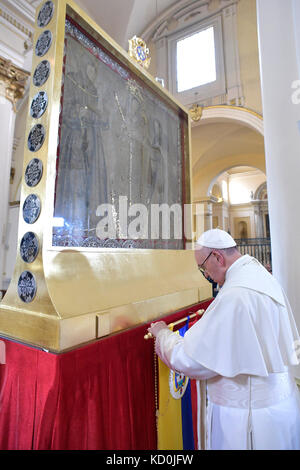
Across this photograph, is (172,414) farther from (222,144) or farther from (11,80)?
(222,144)

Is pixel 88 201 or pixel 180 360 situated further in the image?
pixel 88 201

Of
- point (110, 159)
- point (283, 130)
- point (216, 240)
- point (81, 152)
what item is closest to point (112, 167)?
point (110, 159)

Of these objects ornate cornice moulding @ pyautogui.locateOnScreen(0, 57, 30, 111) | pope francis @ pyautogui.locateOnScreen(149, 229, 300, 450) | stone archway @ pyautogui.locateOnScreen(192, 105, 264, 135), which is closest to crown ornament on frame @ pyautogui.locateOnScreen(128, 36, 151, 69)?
pope francis @ pyautogui.locateOnScreen(149, 229, 300, 450)

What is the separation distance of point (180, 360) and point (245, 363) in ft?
0.91

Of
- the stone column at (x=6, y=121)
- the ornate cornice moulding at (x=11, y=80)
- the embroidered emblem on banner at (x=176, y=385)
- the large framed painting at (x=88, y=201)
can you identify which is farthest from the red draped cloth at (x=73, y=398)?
the ornate cornice moulding at (x=11, y=80)

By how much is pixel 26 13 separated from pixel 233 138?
6635 millimetres

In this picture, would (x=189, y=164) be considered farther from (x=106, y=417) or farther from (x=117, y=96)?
(x=106, y=417)

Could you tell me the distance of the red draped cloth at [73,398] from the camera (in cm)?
105

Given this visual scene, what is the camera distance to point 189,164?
2807 mm

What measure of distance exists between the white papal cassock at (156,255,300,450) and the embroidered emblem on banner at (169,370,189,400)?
0.28 m

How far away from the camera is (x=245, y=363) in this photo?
1092 millimetres

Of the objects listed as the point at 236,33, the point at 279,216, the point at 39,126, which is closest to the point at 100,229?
the point at 39,126
